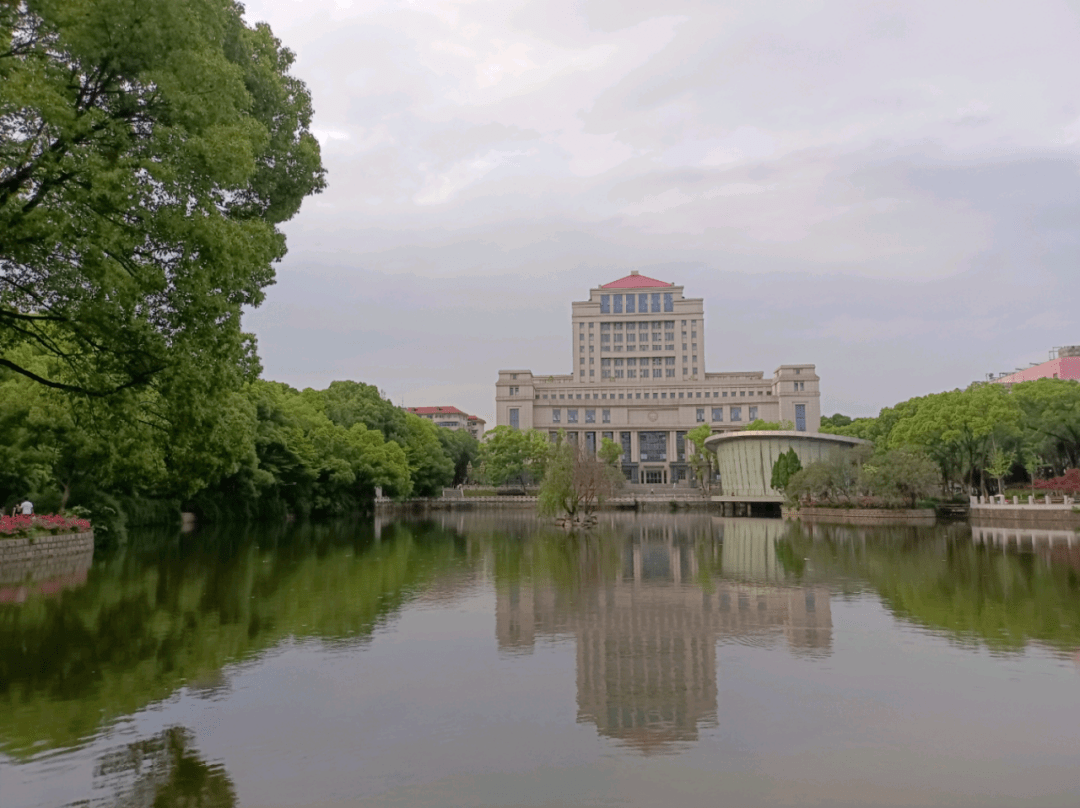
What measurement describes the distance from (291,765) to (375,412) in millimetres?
55585

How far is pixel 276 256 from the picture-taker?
1202cm

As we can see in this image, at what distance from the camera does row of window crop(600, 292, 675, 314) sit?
427ft

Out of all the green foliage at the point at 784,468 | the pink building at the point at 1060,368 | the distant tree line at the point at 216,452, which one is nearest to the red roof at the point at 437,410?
the distant tree line at the point at 216,452

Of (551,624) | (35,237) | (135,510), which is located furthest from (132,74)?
(135,510)

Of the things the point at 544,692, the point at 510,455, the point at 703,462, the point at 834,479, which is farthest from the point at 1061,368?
the point at 544,692

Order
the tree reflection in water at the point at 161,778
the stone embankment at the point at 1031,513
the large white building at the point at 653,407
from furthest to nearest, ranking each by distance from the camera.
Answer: the large white building at the point at 653,407 < the stone embankment at the point at 1031,513 < the tree reflection in water at the point at 161,778

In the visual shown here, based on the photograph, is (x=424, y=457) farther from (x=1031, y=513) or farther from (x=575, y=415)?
(x=575, y=415)

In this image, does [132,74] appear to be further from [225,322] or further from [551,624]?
[551,624]

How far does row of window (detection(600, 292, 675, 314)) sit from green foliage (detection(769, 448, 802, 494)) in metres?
76.3

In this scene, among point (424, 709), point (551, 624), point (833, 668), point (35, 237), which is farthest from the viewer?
point (551, 624)

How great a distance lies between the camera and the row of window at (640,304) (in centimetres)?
13012

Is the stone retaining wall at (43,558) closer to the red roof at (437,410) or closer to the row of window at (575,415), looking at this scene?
the row of window at (575,415)

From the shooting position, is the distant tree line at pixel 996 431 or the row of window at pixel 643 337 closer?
the distant tree line at pixel 996 431

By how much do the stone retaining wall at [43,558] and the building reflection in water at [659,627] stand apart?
10855 mm
